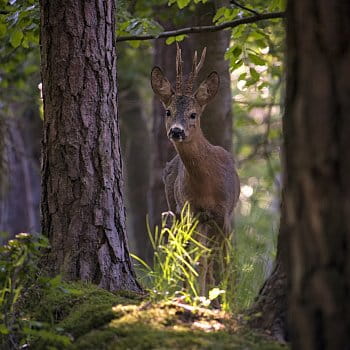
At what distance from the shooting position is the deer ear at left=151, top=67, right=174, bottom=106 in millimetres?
7809

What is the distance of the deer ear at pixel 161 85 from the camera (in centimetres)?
781

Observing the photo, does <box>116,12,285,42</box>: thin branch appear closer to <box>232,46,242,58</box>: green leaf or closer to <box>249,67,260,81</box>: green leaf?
<box>232,46,242,58</box>: green leaf

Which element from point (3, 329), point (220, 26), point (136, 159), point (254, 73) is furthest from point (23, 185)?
point (3, 329)

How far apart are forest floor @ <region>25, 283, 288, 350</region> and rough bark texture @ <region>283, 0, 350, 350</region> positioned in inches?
36.5

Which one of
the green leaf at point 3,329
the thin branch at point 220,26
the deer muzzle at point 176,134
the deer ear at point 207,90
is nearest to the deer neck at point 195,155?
the deer muzzle at point 176,134

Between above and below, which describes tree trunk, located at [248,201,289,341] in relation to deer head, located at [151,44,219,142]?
below

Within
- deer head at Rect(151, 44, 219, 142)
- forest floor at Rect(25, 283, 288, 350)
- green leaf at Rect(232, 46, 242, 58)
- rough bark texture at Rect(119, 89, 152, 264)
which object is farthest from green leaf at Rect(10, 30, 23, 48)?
rough bark texture at Rect(119, 89, 152, 264)

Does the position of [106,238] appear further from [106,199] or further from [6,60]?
[6,60]

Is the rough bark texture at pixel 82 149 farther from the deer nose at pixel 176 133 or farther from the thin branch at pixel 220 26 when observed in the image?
the deer nose at pixel 176 133

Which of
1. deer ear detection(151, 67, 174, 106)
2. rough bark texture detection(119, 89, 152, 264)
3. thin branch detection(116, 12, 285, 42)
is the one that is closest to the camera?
thin branch detection(116, 12, 285, 42)

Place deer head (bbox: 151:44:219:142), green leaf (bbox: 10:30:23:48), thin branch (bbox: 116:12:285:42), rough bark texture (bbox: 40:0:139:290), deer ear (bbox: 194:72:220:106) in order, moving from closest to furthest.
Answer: rough bark texture (bbox: 40:0:139:290) < thin branch (bbox: 116:12:285:42) < green leaf (bbox: 10:30:23:48) < deer head (bbox: 151:44:219:142) < deer ear (bbox: 194:72:220:106)

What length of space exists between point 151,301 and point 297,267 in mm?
1653

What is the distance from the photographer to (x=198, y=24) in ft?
27.9

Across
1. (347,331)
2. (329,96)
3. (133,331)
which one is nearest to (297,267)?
(347,331)
